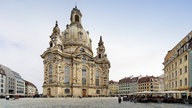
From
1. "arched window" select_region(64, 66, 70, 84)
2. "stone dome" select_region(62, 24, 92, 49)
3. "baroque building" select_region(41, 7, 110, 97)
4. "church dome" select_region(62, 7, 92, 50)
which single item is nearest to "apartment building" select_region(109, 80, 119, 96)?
"baroque building" select_region(41, 7, 110, 97)

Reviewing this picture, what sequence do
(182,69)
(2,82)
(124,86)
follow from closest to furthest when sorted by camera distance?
(182,69), (2,82), (124,86)

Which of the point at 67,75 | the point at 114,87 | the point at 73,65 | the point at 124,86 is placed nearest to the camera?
the point at 67,75

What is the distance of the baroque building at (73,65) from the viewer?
88.1m

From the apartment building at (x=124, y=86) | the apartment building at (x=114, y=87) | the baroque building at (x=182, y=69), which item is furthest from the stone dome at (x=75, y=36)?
the apartment building at (x=114, y=87)

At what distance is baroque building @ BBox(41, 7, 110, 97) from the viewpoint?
8812cm

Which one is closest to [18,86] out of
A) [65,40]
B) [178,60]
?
[65,40]

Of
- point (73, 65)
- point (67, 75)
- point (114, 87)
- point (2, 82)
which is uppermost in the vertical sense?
point (73, 65)

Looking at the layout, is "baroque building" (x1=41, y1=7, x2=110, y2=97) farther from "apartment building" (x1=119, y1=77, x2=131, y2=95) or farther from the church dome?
"apartment building" (x1=119, y1=77, x2=131, y2=95)

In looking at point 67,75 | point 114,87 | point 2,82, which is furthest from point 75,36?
point 114,87

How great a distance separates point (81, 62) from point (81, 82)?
8468 millimetres

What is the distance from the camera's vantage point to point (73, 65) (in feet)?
310

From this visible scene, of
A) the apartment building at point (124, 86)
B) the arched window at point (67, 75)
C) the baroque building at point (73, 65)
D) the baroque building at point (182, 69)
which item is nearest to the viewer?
the baroque building at point (182, 69)

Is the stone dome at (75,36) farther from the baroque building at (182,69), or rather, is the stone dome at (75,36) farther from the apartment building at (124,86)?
the apartment building at (124,86)

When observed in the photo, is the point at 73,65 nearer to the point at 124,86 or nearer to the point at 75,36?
the point at 75,36
